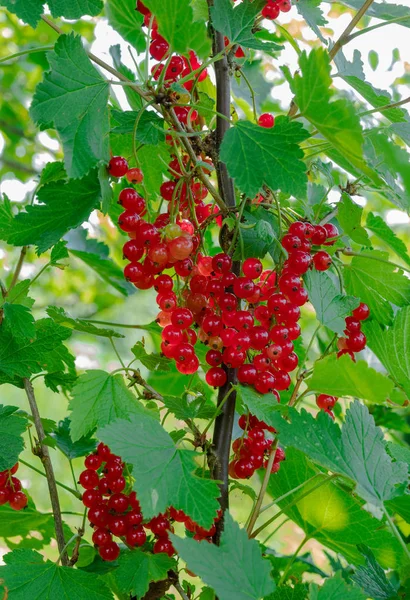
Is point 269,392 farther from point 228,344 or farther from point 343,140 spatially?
point 343,140

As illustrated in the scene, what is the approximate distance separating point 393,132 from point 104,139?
A: 0.35m

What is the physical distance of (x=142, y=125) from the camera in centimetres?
66

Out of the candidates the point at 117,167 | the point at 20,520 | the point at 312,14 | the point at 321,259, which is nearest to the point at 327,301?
the point at 321,259

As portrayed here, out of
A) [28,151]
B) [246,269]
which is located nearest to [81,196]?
[246,269]

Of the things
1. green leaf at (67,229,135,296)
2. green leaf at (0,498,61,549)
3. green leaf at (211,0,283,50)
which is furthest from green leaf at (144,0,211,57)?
green leaf at (0,498,61,549)

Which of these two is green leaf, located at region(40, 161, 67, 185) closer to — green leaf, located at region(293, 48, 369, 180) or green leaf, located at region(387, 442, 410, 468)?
green leaf, located at region(293, 48, 369, 180)

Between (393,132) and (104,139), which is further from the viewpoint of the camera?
(393,132)

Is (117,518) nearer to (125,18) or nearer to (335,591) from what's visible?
(335,591)

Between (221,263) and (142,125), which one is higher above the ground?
(142,125)

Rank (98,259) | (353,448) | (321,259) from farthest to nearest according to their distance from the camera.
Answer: (98,259) → (321,259) → (353,448)

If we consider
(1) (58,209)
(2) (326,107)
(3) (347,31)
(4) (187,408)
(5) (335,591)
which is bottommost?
(5) (335,591)

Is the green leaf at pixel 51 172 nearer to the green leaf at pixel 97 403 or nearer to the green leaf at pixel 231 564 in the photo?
the green leaf at pixel 97 403

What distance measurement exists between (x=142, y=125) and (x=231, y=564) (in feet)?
1.39

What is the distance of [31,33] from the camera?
2428mm
